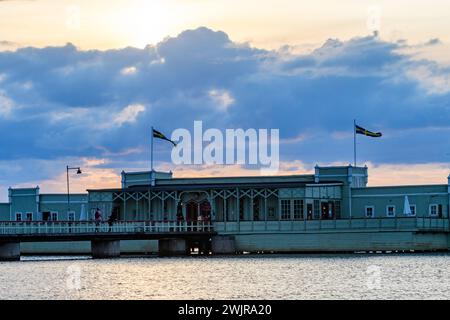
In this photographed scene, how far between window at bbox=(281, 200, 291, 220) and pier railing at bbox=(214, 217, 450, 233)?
4883mm

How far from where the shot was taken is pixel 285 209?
106m

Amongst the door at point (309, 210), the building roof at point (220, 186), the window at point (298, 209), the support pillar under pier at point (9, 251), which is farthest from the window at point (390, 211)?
the support pillar under pier at point (9, 251)

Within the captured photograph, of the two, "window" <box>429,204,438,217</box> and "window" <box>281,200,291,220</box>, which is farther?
"window" <box>429,204,438,217</box>

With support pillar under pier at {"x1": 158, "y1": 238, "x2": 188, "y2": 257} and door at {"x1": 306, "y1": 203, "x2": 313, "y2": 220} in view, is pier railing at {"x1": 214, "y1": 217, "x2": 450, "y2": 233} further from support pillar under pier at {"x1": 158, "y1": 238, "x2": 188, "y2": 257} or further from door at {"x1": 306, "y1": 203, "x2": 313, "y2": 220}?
door at {"x1": 306, "y1": 203, "x2": 313, "y2": 220}

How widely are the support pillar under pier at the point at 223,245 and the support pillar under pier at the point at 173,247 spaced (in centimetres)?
245

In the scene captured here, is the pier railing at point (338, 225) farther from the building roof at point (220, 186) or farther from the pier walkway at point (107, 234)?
the building roof at point (220, 186)

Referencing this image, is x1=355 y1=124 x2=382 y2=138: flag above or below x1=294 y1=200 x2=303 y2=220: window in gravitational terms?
above

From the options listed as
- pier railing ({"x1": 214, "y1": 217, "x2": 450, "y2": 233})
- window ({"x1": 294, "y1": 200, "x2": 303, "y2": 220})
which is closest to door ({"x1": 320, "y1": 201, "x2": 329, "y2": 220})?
window ({"x1": 294, "y1": 200, "x2": 303, "y2": 220})

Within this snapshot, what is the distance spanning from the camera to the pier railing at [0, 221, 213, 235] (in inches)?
3752

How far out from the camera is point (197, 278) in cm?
7231

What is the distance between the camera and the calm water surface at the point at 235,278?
62188 mm

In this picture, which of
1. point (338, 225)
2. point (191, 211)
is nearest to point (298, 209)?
point (338, 225)

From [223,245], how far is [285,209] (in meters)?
7.25

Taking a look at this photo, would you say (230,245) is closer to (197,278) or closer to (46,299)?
(197,278)
